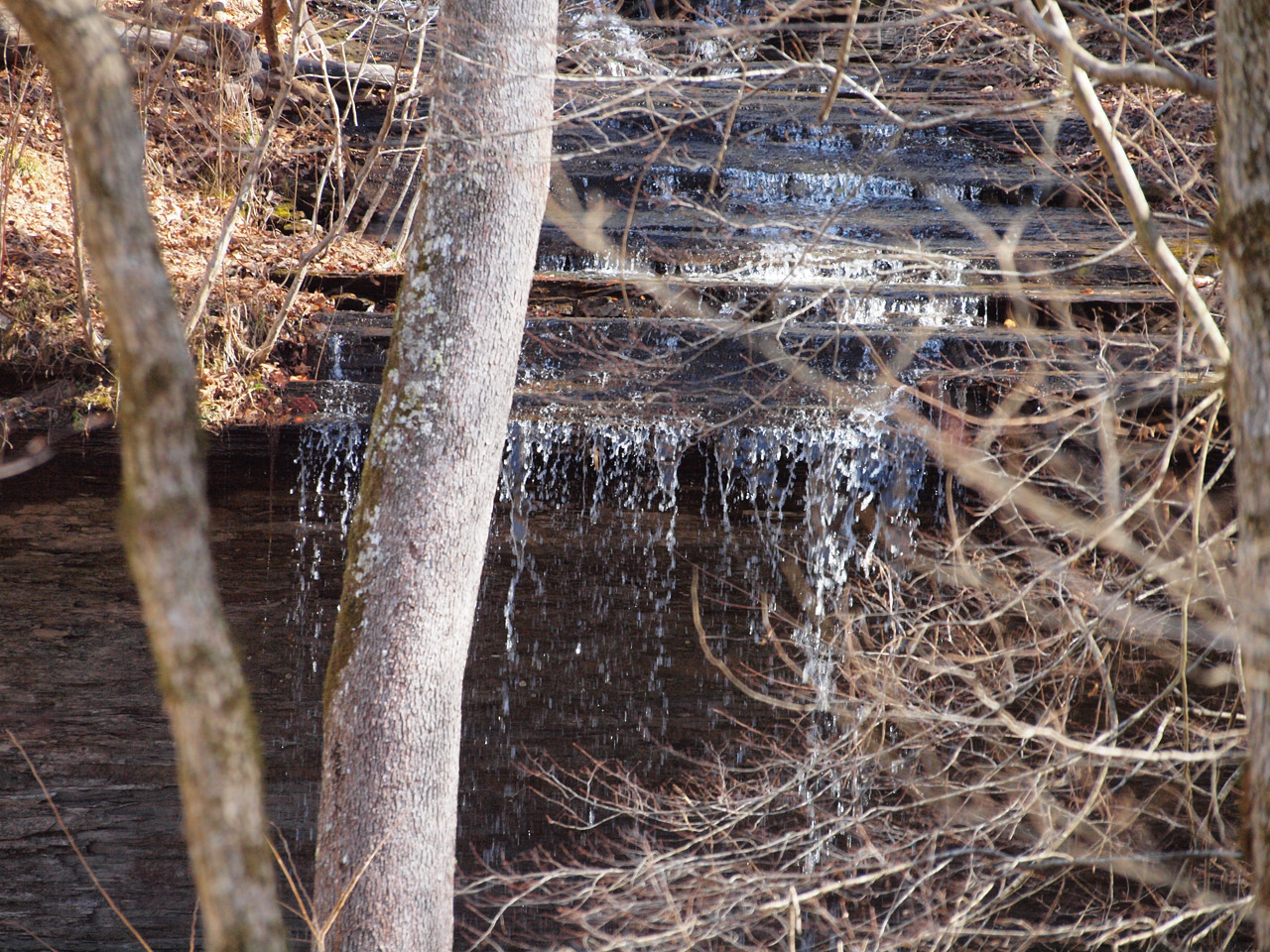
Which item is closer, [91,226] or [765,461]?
[91,226]

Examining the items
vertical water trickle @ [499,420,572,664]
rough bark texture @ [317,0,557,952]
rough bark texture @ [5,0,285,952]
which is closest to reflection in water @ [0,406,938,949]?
vertical water trickle @ [499,420,572,664]

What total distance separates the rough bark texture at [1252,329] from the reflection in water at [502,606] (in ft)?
15.0

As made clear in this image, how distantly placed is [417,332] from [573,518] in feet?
11.2

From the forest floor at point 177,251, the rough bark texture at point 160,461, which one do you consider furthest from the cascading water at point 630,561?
the rough bark texture at point 160,461

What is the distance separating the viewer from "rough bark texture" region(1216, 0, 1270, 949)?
6.17 ft

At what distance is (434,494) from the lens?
5078 mm

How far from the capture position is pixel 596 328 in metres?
8.46

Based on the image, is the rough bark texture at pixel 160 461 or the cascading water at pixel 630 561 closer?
the rough bark texture at pixel 160 461

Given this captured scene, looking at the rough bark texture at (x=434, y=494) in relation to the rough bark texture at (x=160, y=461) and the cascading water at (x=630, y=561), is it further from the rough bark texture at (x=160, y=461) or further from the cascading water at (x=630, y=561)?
→ the rough bark texture at (x=160, y=461)

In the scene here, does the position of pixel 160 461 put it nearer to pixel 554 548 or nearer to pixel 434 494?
pixel 434 494

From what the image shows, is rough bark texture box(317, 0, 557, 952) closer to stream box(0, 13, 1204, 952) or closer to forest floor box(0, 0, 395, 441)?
stream box(0, 13, 1204, 952)

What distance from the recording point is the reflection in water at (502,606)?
23.7 feet

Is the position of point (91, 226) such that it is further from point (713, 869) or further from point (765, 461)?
point (765, 461)

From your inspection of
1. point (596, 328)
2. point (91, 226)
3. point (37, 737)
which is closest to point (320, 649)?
point (37, 737)
